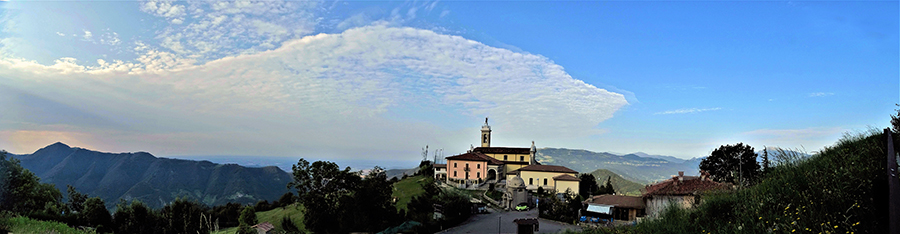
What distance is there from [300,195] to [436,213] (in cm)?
1074

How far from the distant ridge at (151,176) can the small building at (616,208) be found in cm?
11753

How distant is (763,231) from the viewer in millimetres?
5723

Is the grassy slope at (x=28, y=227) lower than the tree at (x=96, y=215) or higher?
higher

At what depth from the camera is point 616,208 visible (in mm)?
29250

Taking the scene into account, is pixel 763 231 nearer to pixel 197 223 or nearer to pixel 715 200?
pixel 715 200

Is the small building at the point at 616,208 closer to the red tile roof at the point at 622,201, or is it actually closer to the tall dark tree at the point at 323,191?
the red tile roof at the point at 622,201

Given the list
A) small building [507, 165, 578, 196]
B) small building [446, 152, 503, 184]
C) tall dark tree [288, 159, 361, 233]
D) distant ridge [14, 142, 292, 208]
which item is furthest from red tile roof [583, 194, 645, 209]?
distant ridge [14, 142, 292, 208]

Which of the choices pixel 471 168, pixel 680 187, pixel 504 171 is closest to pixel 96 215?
pixel 680 187

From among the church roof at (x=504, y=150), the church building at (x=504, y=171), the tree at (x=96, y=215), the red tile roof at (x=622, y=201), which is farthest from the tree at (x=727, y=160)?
the tree at (x=96, y=215)

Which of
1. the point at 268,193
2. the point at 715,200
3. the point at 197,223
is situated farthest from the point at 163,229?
the point at 268,193

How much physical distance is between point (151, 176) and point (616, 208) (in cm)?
17783

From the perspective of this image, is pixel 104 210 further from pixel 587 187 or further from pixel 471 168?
pixel 587 187

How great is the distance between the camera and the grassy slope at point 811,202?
5215 mm

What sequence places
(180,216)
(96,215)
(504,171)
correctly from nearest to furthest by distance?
(96,215), (180,216), (504,171)
